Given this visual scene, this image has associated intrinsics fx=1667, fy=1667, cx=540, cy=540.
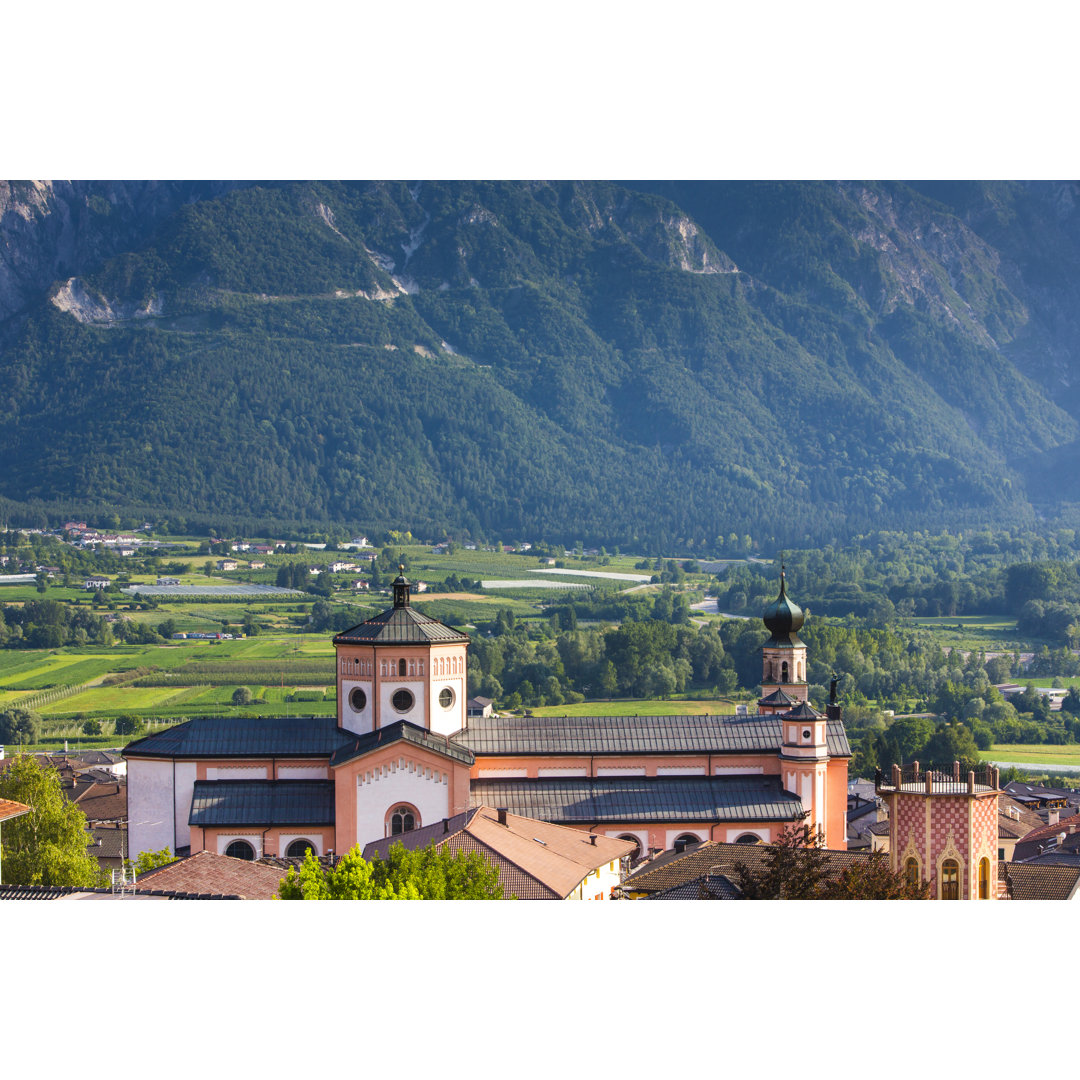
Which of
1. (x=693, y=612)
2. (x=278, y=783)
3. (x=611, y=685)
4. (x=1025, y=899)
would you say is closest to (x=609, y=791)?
(x=278, y=783)

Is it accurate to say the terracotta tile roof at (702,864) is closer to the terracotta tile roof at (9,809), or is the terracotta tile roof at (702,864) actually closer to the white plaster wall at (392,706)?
the white plaster wall at (392,706)

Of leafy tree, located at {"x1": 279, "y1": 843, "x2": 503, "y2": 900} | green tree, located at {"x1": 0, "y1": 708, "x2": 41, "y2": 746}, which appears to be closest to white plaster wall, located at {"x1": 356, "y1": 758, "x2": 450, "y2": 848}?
leafy tree, located at {"x1": 279, "y1": 843, "x2": 503, "y2": 900}

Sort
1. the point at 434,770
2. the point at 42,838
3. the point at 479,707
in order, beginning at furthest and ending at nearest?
the point at 479,707 → the point at 434,770 → the point at 42,838

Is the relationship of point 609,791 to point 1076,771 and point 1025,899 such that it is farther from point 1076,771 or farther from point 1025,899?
point 1076,771

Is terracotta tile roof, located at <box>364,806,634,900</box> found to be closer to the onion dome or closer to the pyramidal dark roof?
the pyramidal dark roof

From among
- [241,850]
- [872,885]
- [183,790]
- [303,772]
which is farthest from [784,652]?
[872,885]

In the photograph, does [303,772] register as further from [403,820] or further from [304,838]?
[403,820]
